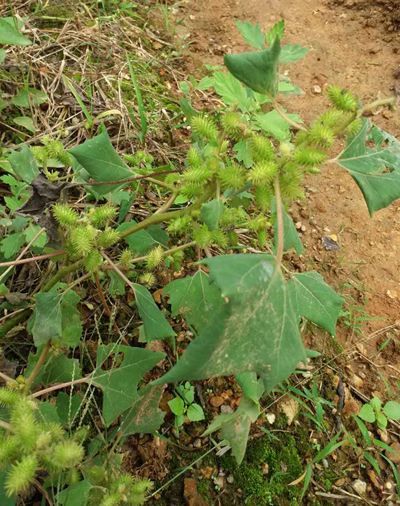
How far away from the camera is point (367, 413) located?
78.7 inches

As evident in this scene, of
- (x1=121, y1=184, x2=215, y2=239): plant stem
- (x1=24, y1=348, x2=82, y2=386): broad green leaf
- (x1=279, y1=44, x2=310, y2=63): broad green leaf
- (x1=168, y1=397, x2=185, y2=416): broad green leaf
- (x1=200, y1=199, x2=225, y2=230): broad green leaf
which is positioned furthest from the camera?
(x1=279, y1=44, x2=310, y2=63): broad green leaf

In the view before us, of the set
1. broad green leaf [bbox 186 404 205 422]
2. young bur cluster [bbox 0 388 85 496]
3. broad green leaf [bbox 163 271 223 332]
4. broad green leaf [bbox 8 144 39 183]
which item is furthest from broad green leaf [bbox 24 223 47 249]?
broad green leaf [bbox 186 404 205 422]

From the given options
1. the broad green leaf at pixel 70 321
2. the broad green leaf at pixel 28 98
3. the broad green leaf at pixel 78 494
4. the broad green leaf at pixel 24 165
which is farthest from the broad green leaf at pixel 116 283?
the broad green leaf at pixel 28 98

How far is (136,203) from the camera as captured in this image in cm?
216

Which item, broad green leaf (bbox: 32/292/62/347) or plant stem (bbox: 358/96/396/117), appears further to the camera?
broad green leaf (bbox: 32/292/62/347)

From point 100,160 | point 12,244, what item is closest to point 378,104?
point 100,160

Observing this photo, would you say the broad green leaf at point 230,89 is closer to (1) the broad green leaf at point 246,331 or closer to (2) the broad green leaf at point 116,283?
(2) the broad green leaf at point 116,283

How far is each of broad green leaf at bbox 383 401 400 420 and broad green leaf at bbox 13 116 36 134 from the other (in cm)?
213

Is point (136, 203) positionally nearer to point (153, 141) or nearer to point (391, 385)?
point (153, 141)

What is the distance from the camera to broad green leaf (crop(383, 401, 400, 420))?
202 centimetres

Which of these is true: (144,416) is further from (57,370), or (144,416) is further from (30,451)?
(30,451)

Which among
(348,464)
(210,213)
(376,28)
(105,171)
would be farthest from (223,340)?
(376,28)

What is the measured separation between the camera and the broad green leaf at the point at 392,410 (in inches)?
79.5

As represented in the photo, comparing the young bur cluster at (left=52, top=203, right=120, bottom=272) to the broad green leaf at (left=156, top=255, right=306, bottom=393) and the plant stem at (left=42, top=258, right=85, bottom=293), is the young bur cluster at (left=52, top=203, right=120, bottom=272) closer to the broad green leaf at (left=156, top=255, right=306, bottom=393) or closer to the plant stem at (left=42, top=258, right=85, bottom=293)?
the plant stem at (left=42, top=258, right=85, bottom=293)
